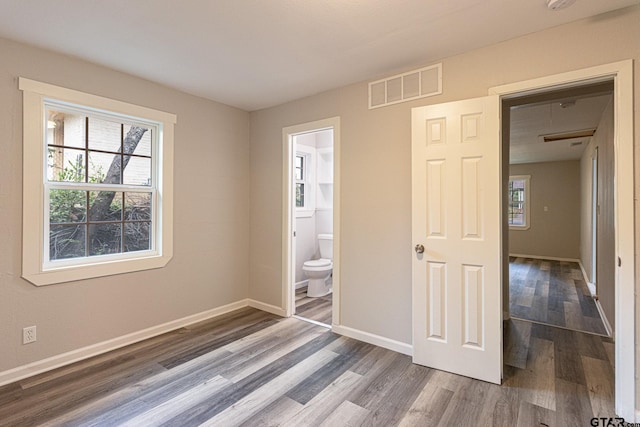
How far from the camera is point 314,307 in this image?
390 centimetres

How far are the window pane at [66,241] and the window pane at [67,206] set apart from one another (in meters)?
0.06

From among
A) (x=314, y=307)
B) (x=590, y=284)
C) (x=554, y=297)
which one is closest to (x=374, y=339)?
(x=314, y=307)

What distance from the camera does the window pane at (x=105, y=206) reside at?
105 inches

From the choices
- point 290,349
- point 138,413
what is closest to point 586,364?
point 290,349

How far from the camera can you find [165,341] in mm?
2865

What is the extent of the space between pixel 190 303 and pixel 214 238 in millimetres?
742

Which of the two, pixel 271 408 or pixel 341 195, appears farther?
pixel 341 195

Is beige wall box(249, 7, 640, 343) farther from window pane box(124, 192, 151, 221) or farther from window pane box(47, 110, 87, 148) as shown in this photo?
window pane box(47, 110, 87, 148)

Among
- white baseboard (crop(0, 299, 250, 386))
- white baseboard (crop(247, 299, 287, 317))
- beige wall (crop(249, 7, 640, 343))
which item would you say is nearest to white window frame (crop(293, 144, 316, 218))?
beige wall (crop(249, 7, 640, 343))

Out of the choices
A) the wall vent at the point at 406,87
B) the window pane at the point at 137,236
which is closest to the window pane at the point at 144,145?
the window pane at the point at 137,236

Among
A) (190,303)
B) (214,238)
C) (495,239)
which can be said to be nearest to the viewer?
(495,239)

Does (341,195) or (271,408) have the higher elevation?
(341,195)

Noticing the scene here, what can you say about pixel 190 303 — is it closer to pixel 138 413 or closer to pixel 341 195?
pixel 138 413

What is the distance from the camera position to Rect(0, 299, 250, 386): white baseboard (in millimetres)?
2207
